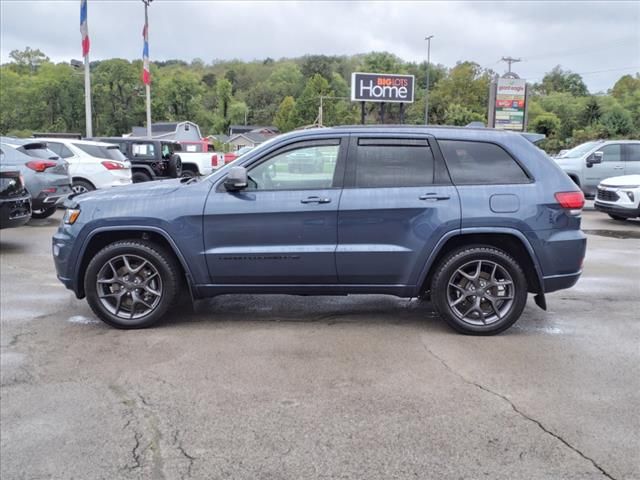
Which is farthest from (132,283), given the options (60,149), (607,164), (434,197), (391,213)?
(607,164)

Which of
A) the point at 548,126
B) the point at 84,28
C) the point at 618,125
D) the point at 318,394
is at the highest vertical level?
the point at 84,28

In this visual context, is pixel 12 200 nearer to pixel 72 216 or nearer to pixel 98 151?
pixel 72 216

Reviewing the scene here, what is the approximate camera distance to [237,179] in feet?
16.1

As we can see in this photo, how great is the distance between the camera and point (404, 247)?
16.3 feet

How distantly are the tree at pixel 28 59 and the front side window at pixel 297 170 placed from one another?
116601 millimetres

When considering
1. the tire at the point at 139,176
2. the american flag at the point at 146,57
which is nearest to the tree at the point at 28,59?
the american flag at the point at 146,57

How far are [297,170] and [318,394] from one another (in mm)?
2056

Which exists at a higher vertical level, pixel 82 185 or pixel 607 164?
pixel 607 164

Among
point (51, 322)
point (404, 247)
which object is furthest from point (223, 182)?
point (51, 322)

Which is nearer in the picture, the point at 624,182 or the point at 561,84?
the point at 624,182

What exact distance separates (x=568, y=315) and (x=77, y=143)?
472 inches

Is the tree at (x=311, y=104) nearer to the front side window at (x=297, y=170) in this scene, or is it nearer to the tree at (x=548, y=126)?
the tree at (x=548, y=126)

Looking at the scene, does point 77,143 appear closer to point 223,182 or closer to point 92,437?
point 223,182

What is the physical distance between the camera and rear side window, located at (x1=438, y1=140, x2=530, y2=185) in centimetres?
505
